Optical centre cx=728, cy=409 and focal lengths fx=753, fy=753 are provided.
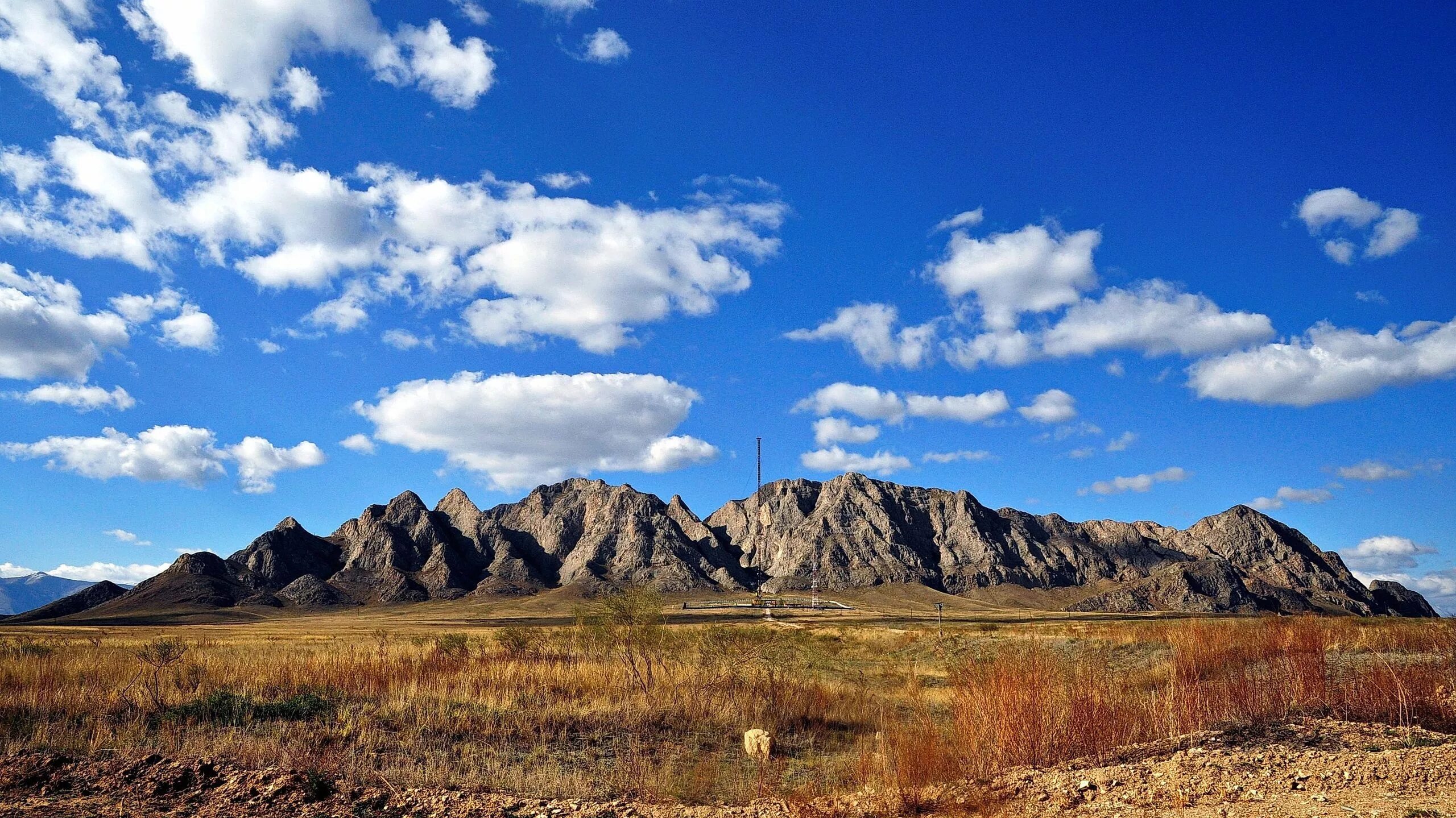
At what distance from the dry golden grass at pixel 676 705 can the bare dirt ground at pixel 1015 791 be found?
0.45 meters

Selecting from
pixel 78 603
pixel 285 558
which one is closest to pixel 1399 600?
pixel 285 558

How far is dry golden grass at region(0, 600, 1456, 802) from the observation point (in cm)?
854

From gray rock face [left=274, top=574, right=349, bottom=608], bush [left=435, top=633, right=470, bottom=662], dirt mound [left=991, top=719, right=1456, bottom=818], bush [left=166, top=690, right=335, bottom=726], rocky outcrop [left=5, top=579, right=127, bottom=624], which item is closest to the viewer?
dirt mound [left=991, top=719, right=1456, bottom=818]

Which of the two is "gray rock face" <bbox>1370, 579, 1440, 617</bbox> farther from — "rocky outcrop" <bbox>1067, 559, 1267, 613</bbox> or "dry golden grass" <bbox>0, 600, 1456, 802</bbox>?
Result: "dry golden grass" <bbox>0, 600, 1456, 802</bbox>

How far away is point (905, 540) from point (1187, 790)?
200004 millimetres

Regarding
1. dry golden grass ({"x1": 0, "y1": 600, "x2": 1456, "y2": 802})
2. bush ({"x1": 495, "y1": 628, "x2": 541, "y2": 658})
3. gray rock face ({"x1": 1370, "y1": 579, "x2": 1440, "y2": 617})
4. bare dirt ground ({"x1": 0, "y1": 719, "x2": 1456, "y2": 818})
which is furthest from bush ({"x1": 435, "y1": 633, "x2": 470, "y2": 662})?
gray rock face ({"x1": 1370, "y1": 579, "x2": 1440, "y2": 617})

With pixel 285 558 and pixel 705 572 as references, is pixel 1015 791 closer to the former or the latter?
pixel 705 572

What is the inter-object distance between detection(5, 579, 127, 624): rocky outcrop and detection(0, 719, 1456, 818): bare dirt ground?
16310cm

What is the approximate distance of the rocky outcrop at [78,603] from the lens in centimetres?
13288

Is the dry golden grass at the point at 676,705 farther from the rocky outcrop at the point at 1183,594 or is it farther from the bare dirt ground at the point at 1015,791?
the rocky outcrop at the point at 1183,594

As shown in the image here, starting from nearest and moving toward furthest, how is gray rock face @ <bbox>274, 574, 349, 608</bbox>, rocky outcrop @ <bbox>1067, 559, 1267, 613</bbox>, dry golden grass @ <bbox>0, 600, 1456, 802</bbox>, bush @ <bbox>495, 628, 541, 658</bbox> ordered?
dry golden grass @ <bbox>0, 600, 1456, 802</bbox> < bush @ <bbox>495, 628, 541, 658</bbox> < gray rock face @ <bbox>274, 574, 349, 608</bbox> < rocky outcrop @ <bbox>1067, 559, 1267, 613</bbox>

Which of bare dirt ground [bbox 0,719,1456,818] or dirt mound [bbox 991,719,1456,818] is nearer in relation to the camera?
dirt mound [bbox 991,719,1456,818]

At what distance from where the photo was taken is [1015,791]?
731 cm

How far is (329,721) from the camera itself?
1098 centimetres
